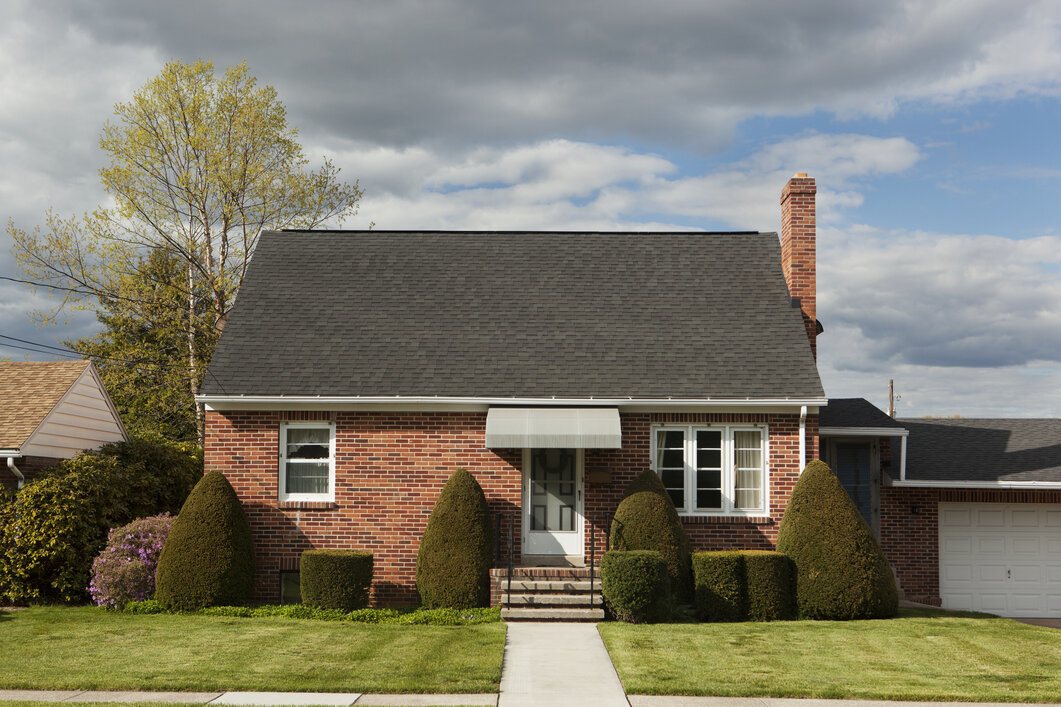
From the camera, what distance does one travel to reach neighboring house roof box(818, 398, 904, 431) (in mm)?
19453

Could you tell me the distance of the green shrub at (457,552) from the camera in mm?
16156

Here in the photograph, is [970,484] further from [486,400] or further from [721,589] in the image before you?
[486,400]

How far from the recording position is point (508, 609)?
51.4 ft

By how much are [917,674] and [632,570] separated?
4639 millimetres

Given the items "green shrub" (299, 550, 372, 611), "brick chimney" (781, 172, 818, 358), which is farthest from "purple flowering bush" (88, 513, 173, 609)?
"brick chimney" (781, 172, 818, 358)

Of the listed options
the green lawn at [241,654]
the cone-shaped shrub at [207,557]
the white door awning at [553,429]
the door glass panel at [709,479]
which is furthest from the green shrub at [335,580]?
the door glass panel at [709,479]

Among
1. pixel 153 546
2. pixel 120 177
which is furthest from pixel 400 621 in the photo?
pixel 120 177

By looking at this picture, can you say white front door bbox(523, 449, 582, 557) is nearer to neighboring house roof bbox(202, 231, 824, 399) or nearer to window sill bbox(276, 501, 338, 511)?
neighboring house roof bbox(202, 231, 824, 399)

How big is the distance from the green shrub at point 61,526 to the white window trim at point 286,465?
3.56m

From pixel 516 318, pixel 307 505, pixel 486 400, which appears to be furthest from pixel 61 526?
pixel 516 318

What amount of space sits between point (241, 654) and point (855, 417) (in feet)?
42.9

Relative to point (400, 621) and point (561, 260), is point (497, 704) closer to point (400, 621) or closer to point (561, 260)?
point (400, 621)

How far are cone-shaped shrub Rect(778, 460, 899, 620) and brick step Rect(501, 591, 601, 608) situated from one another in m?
3.33

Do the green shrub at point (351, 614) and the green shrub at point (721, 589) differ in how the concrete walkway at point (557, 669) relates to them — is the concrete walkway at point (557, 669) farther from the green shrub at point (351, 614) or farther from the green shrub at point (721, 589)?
the green shrub at point (721, 589)
